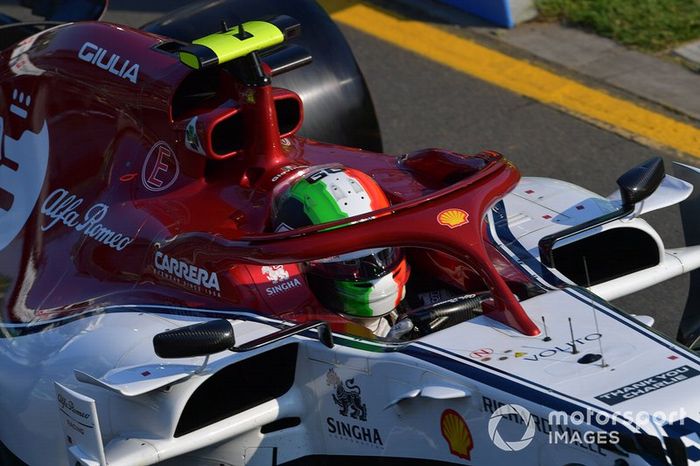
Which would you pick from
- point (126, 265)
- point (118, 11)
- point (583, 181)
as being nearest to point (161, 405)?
point (126, 265)

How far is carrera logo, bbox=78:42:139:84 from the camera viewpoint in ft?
17.0

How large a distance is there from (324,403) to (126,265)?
988 mm

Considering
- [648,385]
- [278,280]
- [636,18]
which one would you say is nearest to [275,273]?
[278,280]

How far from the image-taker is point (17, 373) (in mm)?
4793

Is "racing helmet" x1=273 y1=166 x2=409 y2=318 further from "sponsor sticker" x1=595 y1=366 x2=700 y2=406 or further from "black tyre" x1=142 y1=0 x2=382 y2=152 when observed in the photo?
"black tyre" x1=142 y1=0 x2=382 y2=152

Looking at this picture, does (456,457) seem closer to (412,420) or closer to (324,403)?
(412,420)

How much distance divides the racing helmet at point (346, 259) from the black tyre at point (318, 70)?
5.15 ft

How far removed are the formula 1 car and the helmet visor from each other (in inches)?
3.1

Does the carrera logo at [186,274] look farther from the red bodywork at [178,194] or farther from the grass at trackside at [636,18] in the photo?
the grass at trackside at [636,18]

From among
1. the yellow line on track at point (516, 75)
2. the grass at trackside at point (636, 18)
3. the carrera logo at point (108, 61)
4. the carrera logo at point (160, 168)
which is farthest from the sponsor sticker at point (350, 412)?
the grass at trackside at point (636, 18)

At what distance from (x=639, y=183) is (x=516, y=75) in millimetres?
3438

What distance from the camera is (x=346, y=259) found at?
4.43 metres

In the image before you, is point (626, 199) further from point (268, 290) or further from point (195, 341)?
point (195, 341)

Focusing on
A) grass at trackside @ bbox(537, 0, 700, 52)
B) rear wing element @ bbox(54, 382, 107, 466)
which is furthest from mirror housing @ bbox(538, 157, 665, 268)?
grass at trackside @ bbox(537, 0, 700, 52)
